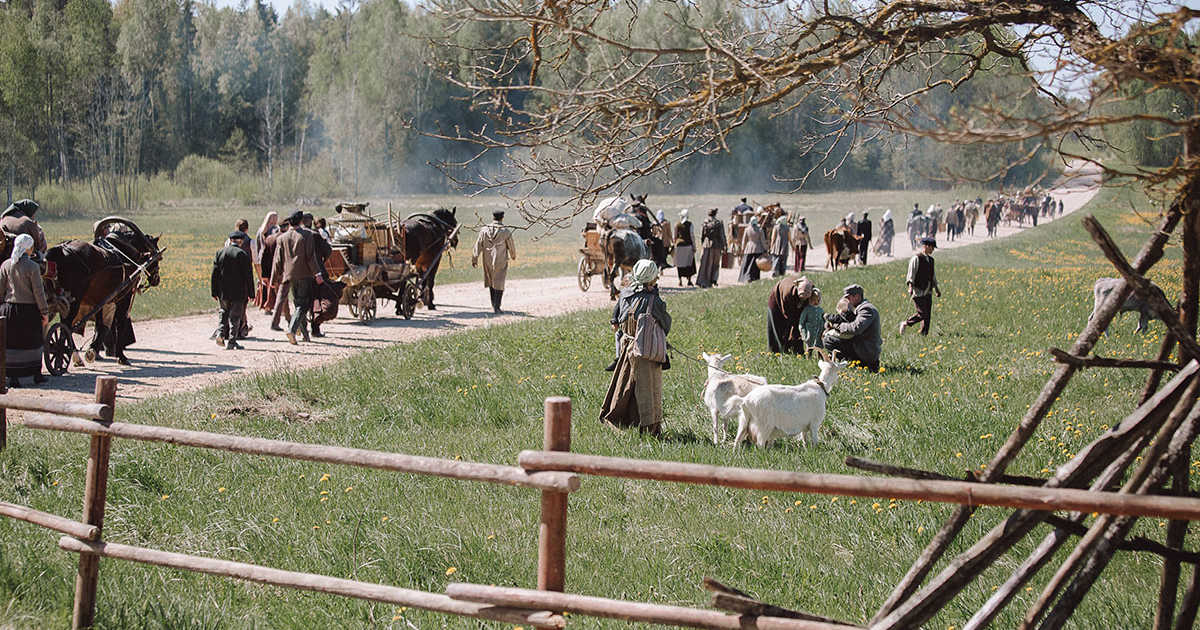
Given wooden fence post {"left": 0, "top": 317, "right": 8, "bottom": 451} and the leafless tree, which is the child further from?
wooden fence post {"left": 0, "top": 317, "right": 8, "bottom": 451}

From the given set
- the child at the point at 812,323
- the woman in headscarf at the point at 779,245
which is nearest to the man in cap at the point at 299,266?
the child at the point at 812,323

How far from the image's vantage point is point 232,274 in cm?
1483

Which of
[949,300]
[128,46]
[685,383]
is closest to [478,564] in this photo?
[685,383]

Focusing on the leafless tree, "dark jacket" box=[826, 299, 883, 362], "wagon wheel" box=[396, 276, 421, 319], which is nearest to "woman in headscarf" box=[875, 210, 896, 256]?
"wagon wheel" box=[396, 276, 421, 319]

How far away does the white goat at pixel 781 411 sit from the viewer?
8531mm

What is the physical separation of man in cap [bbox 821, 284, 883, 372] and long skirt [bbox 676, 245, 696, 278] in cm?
1325

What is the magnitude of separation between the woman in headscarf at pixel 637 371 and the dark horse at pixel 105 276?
745cm

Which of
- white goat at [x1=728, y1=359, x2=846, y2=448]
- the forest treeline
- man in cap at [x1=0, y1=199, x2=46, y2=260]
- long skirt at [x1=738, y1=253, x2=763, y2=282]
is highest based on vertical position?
the forest treeline

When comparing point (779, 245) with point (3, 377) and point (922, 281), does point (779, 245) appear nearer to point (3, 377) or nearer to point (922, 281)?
point (922, 281)

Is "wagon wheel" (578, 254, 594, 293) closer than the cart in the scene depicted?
No

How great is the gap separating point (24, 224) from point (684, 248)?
1627 centimetres

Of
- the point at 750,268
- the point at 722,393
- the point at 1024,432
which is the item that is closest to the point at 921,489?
→ the point at 1024,432

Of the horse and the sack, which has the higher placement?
the horse

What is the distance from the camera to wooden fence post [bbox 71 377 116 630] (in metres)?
4.97
